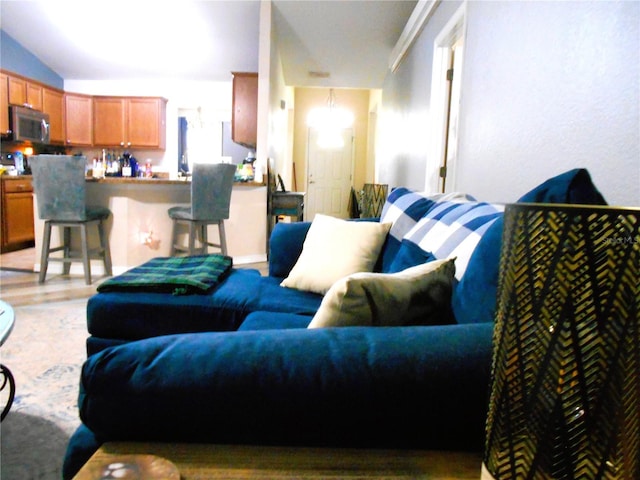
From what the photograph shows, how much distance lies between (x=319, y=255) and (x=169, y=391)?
1.41 metres

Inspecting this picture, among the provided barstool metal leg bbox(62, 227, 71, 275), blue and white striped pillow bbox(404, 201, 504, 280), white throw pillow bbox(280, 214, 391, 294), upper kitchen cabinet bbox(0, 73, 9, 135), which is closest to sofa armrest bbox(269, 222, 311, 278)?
white throw pillow bbox(280, 214, 391, 294)

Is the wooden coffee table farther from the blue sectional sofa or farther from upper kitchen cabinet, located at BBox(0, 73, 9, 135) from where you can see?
upper kitchen cabinet, located at BBox(0, 73, 9, 135)

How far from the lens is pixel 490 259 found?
0.97 m

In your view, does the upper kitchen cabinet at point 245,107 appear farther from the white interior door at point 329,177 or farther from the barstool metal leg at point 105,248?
the white interior door at point 329,177

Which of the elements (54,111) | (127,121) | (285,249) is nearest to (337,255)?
(285,249)

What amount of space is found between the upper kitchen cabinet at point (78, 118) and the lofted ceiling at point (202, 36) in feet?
1.61

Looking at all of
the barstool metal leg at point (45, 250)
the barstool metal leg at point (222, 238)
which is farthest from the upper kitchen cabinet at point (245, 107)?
the barstool metal leg at point (45, 250)

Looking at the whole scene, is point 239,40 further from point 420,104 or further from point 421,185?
Answer: point 421,185

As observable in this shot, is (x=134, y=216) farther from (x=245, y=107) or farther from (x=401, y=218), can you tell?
(x=401, y=218)

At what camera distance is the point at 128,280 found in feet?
Result: 6.33

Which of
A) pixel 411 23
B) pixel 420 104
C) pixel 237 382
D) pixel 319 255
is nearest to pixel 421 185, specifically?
pixel 420 104

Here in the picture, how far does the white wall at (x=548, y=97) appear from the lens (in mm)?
1199

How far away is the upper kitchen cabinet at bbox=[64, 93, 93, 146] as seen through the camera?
688 cm

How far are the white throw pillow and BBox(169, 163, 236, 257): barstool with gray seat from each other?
209cm
